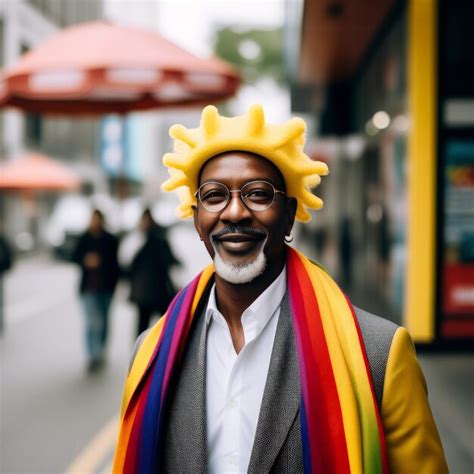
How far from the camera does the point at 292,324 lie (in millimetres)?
2098

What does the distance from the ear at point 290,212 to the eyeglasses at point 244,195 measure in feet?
0.29

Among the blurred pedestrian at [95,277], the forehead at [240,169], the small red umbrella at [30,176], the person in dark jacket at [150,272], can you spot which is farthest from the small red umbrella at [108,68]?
the small red umbrella at [30,176]

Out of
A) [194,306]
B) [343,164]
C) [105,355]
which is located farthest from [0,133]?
[194,306]

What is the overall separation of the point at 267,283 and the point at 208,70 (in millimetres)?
5192

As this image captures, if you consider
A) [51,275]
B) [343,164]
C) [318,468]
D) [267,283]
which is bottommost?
[51,275]

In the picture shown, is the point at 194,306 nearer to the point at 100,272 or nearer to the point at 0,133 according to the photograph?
the point at 100,272

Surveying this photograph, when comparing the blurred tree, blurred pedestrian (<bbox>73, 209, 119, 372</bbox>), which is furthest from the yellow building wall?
the blurred tree

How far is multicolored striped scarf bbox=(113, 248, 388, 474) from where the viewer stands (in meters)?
1.86

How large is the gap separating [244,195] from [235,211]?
0.06m

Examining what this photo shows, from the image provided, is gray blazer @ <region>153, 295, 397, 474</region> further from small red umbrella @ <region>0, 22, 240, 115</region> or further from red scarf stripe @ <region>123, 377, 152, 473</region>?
small red umbrella @ <region>0, 22, 240, 115</region>

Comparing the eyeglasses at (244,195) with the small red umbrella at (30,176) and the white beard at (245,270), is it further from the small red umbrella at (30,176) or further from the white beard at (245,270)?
the small red umbrella at (30,176)

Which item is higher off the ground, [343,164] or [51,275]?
[343,164]

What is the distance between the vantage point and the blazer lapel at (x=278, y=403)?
6.27ft

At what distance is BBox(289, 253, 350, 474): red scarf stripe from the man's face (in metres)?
0.24
